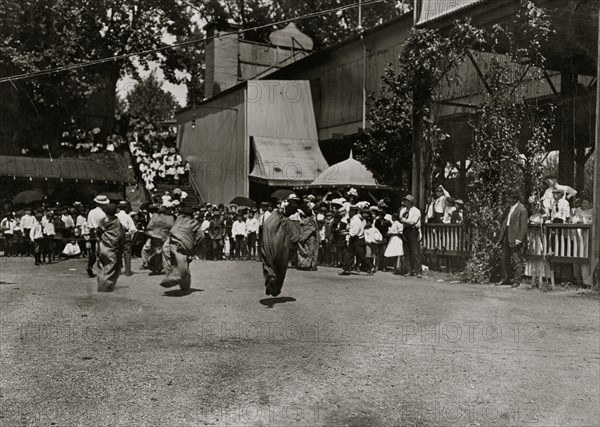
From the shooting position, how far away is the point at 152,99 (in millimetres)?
61844

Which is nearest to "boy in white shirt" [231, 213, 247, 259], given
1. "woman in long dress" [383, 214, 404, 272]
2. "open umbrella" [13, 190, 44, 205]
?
"woman in long dress" [383, 214, 404, 272]

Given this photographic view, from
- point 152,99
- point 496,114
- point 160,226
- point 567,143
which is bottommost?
point 160,226

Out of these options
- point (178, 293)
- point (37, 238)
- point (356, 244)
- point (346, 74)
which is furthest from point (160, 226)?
point (346, 74)

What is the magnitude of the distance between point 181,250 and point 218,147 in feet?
60.9

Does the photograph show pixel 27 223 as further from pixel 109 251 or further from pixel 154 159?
pixel 154 159

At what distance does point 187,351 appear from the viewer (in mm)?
7406

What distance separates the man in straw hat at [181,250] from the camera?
12086mm

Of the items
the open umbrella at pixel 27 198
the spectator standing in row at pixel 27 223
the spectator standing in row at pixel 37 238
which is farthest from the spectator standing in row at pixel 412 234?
the open umbrella at pixel 27 198

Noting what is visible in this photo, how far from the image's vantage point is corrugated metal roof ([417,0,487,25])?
14.6 meters

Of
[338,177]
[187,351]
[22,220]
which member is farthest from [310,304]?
[22,220]

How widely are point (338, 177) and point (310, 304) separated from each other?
36.1 ft

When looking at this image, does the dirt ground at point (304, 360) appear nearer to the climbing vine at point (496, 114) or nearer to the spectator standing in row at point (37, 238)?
the climbing vine at point (496, 114)

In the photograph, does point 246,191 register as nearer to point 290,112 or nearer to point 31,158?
point 290,112

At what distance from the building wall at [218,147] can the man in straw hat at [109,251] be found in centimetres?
1436
